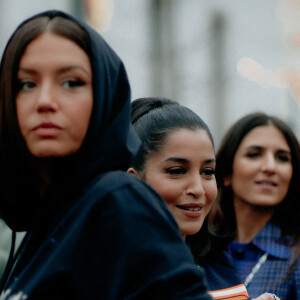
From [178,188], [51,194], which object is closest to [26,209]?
[51,194]

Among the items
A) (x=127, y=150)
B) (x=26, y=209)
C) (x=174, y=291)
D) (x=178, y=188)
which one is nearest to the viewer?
(x=174, y=291)

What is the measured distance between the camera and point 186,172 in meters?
2.21

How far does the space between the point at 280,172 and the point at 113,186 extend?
2.33 m

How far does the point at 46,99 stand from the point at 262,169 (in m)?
2.31

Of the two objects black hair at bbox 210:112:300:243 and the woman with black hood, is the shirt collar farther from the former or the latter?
the woman with black hood

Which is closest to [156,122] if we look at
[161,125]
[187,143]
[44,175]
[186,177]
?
[161,125]

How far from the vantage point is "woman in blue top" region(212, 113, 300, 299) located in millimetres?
3338

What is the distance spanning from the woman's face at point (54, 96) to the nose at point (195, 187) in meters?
0.84

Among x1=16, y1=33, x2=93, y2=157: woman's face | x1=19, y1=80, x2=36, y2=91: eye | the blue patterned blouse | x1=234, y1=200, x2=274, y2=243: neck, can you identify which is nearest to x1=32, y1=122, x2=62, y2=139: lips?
x1=16, y1=33, x2=93, y2=157: woman's face

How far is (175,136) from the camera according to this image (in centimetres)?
228

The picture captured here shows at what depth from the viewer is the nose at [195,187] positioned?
7.07 feet

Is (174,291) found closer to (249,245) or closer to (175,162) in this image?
(175,162)

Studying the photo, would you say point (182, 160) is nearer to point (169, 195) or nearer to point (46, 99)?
point (169, 195)

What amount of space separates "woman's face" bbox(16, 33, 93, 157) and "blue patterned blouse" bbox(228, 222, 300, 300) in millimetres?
2020
